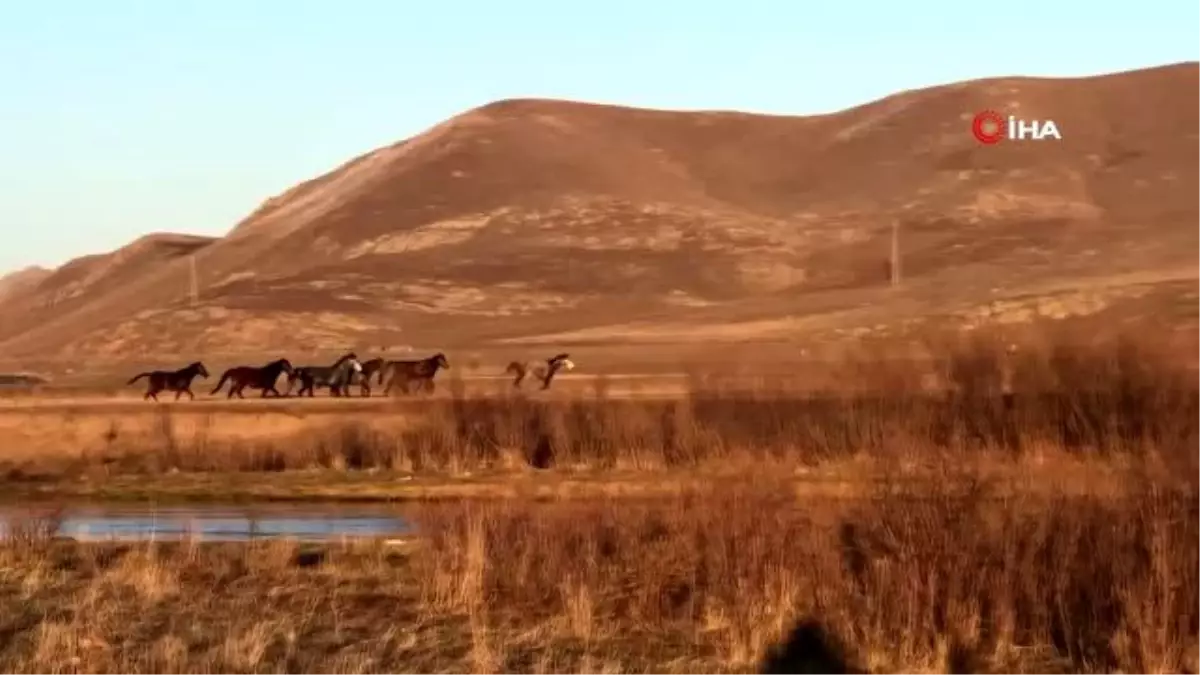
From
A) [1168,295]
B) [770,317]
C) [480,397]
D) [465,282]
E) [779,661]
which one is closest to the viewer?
[779,661]

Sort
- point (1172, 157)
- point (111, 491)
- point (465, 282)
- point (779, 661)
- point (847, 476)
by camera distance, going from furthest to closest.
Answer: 1. point (1172, 157)
2. point (465, 282)
3. point (111, 491)
4. point (847, 476)
5. point (779, 661)

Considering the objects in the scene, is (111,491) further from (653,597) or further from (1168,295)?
(1168,295)

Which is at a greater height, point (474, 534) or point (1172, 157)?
point (1172, 157)

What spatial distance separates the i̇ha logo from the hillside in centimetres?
163

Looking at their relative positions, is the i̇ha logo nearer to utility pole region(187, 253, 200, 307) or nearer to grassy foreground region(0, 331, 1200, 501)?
utility pole region(187, 253, 200, 307)

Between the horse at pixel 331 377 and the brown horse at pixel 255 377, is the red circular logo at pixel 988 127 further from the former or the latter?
the brown horse at pixel 255 377

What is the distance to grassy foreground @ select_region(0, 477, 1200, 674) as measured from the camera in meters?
13.5

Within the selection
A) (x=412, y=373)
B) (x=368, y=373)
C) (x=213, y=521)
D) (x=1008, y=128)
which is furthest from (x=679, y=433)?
(x=1008, y=128)

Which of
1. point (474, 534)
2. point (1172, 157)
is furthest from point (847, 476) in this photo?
point (1172, 157)

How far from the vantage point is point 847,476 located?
2278cm

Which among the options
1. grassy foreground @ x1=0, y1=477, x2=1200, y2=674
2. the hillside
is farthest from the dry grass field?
the hillside

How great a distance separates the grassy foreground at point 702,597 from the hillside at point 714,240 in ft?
236

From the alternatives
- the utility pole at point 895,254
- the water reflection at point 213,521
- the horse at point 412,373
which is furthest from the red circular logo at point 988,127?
the water reflection at point 213,521

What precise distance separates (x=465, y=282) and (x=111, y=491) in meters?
112
